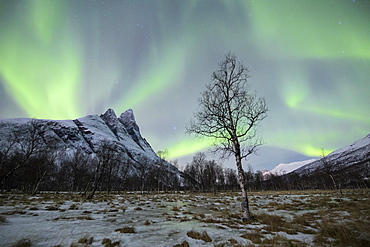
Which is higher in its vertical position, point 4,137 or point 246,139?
point 4,137

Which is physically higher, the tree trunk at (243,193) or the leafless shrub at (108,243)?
the tree trunk at (243,193)

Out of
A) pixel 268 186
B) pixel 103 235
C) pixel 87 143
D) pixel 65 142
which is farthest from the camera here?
pixel 87 143

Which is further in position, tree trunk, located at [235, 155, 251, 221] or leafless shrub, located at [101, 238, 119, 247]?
tree trunk, located at [235, 155, 251, 221]

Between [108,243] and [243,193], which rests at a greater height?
[243,193]

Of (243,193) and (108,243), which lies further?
(243,193)

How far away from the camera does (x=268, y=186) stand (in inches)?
4909

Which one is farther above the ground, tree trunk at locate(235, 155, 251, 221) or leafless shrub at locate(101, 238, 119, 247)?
tree trunk at locate(235, 155, 251, 221)

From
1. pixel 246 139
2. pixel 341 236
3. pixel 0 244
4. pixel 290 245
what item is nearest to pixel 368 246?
pixel 341 236

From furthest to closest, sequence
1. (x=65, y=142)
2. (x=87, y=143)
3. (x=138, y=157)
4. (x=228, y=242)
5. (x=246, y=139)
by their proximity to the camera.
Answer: (x=138, y=157)
(x=87, y=143)
(x=65, y=142)
(x=246, y=139)
(x=228, y=242)

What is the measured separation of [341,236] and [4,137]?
21542cm

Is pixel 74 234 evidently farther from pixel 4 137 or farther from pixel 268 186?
pixel 4 137

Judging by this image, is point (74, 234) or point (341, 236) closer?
point (341, 236)

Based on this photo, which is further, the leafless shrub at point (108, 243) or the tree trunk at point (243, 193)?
Answer: the tree trunk at point (243, 193)

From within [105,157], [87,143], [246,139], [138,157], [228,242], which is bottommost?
[228,242]
